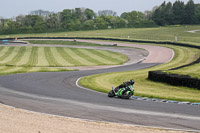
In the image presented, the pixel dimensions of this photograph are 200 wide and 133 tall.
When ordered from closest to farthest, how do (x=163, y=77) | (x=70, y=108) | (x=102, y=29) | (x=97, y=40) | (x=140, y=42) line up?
(x=70, y=108)
(x=163, y=77)
(x=140, y=42)
(x=97, y=40)
(x=102, y=29)

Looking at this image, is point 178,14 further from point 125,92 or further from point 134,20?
point 125,92

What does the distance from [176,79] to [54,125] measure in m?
12.7

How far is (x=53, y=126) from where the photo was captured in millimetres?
12562

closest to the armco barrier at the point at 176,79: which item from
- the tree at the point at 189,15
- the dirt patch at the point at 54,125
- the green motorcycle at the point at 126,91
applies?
the green motorcycle at the point at 126,91

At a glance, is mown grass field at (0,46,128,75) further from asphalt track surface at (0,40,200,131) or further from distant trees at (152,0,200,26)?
distant trees at (152,0,200,26)

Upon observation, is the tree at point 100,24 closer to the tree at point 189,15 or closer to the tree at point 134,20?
the tree at point 134,20

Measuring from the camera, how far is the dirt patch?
39.3ft

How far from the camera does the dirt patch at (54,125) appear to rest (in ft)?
39.3

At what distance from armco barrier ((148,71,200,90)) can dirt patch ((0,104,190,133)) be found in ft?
33.5

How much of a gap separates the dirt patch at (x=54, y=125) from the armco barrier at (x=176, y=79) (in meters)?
10.2

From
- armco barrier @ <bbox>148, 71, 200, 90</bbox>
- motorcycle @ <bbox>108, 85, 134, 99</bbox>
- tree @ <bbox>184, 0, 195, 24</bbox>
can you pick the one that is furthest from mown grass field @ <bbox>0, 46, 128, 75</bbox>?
tree @ <bbox>184, 0, 195, 24</bbox>

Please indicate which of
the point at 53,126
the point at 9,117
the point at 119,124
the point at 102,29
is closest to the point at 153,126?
the point at 119,124

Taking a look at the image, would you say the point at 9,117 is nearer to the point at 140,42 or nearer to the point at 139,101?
the point at 139,101

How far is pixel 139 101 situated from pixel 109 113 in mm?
3294
